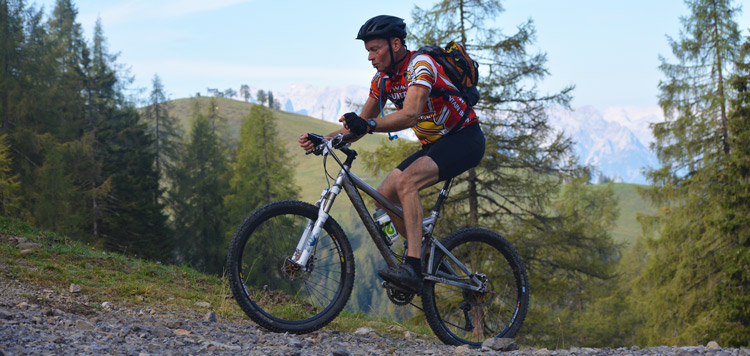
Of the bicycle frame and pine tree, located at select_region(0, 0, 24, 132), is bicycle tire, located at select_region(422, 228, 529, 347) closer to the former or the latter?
the bicycle frame

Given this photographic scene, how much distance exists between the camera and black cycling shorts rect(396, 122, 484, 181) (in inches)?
186

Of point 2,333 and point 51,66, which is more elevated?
point 51,66

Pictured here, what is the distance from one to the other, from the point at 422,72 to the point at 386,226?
132 centimetres

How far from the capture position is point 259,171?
34.2m

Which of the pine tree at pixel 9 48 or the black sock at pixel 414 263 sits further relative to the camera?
the pine tree at pixel 9 48

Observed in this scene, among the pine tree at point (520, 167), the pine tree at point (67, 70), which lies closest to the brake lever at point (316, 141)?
the pine tree at point (520, 167)

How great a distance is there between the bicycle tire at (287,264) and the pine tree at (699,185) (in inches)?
696

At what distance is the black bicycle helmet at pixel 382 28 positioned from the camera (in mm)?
4469

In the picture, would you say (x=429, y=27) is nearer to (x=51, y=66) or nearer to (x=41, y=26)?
(x=51, y=66)

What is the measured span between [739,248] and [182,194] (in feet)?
122

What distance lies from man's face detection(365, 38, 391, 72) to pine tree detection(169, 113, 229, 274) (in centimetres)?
3504

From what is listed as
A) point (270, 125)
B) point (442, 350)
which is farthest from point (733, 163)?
point (270, 125)

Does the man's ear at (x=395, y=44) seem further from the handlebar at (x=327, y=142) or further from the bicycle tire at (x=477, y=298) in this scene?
the bicycle tire at (x=477, y=298)

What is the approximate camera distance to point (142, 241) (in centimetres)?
3444
